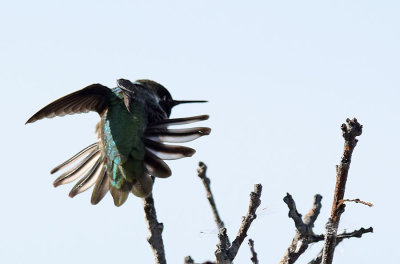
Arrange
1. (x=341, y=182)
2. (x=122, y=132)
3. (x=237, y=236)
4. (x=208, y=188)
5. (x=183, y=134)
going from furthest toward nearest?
(x=122, y=132), (x=183, y=134), (x=208, y=188), (x=237, y=236), (x=341, y=182)

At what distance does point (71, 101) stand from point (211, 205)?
1.93 m

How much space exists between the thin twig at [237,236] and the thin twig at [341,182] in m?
0.49

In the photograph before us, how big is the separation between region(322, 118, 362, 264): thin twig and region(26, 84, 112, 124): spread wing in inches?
126

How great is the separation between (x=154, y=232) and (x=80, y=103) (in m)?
2.65

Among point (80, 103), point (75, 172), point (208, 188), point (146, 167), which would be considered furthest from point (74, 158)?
point (208, 188)

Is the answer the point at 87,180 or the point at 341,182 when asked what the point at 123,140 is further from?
the point at 341,182

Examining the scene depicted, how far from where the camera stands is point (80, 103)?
20.5ft

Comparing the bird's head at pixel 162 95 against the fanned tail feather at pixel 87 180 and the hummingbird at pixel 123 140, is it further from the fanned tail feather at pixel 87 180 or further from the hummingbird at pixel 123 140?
the fanned tail feather at pixel 87 180

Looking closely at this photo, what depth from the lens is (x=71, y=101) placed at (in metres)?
6.12

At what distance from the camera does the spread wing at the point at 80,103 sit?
229 inches

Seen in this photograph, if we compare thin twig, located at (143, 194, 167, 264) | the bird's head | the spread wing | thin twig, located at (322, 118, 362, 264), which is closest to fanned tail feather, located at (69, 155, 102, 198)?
the spread wing

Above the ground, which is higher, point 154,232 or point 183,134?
point 183,134

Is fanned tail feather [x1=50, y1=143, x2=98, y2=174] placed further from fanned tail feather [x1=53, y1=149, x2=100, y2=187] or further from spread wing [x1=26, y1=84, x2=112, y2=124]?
spread wing [x1=26, y1=84, x2=112, y2=124]

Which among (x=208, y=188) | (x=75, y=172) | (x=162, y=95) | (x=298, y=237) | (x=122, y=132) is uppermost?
(x=162, y=95)
